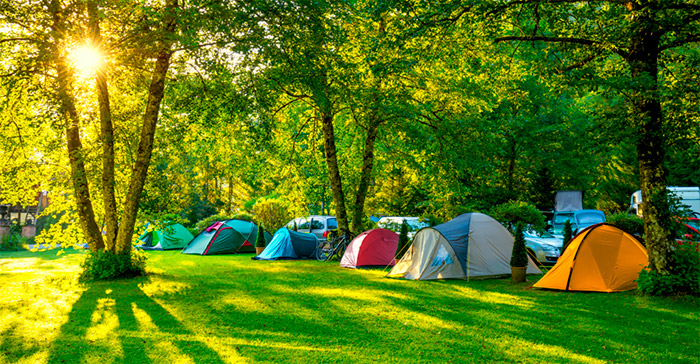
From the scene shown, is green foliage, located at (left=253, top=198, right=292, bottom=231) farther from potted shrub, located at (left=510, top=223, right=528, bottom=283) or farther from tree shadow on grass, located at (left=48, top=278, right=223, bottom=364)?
tree shadow on grass, located at (left=48, top=278, right=223, bottom=364)

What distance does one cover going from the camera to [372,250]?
52.9ft

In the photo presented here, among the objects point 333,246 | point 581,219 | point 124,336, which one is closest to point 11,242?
point 333,246

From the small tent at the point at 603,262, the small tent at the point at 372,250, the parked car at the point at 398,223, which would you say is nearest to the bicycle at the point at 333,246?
the parked car at the point at 398,223

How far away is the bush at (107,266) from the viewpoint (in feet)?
41.2

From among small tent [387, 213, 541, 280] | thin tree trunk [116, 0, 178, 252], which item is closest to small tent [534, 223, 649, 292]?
small tent [387, 213, 541, 280]

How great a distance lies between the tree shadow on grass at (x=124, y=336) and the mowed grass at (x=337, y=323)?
0.7 inches

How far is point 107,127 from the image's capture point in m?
12.5

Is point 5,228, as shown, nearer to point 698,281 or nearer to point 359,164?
point 359,164

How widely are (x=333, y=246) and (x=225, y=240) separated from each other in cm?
635

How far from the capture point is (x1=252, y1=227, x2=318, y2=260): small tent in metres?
19.8

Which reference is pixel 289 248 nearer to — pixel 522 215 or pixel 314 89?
pixel 522 215

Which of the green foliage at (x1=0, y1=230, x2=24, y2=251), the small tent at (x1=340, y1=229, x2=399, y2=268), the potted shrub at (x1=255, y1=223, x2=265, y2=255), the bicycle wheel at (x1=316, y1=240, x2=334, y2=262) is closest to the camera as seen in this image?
the small tent at (x1=340, y1=229, x2=399, y2=268)

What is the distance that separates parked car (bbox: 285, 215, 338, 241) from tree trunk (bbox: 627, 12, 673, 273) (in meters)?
15.4

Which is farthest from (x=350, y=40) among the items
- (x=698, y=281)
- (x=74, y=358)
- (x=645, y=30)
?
(x=74, y=358)
